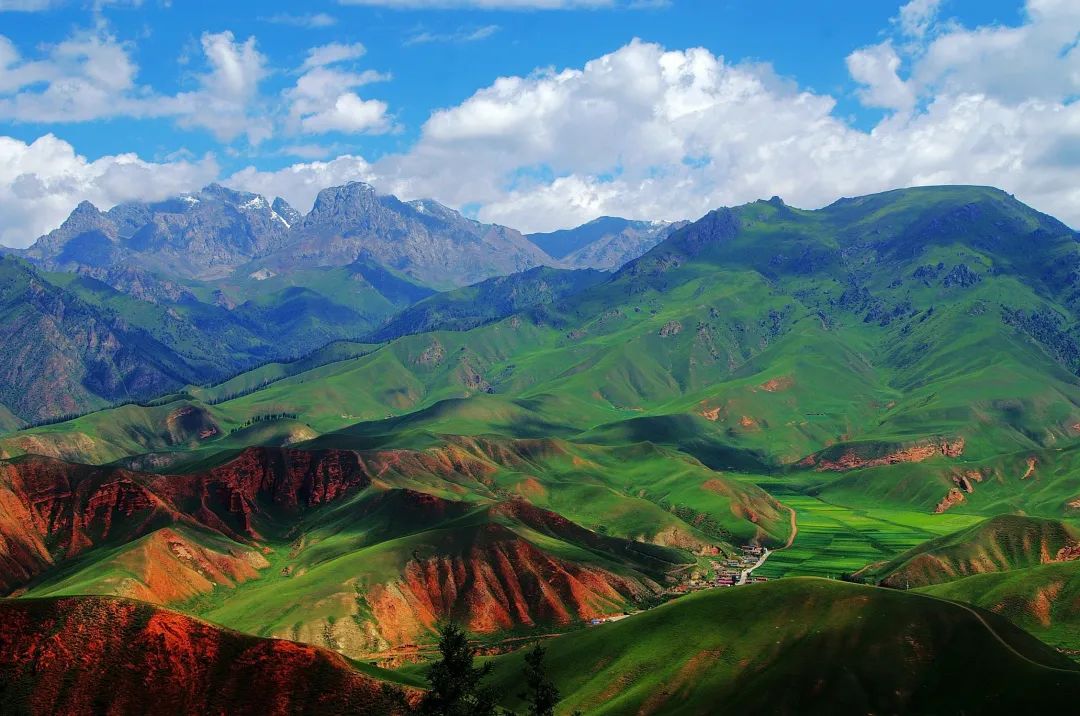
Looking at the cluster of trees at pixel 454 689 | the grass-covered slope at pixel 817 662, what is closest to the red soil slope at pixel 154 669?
the cluster of trees at pixel 454 689

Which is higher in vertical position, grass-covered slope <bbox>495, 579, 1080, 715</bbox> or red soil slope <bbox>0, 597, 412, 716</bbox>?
red soil slope <bbox>0, 597, 412, 716</bbox>

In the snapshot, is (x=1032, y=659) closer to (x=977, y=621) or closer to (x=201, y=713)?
(x=977, y=621)

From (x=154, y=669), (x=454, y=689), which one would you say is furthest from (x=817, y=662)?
(x=154, y=669)

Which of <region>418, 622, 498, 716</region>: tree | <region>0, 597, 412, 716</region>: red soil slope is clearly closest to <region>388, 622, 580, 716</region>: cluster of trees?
<region>418, 622, 498, 716</region>: tree

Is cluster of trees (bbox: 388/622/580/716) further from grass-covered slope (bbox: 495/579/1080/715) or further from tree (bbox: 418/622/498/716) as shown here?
grass-covered slope (bbox: 495/579/1080/715)

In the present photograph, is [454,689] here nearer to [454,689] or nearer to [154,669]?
[454,689]

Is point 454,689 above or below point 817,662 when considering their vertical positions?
above

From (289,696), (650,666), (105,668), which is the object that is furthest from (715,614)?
(105,668)
